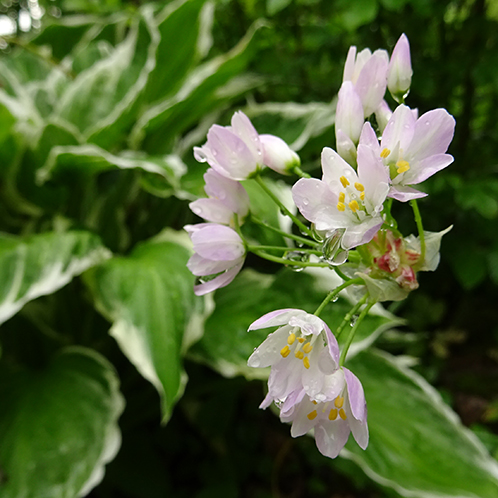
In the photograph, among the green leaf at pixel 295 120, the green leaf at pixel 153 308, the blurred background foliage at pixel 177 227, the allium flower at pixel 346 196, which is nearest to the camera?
the allium flower at pixel 346 196

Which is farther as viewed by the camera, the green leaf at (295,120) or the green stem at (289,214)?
the green leaf at (295,120)

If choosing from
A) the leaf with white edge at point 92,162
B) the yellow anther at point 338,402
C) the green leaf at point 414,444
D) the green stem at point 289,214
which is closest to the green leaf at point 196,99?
the leaf with white edge at point 92,162

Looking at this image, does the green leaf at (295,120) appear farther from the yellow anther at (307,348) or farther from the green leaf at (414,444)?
the yellow anther at (307,348)

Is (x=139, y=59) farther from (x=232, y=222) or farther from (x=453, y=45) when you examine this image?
(x=232, y=222)

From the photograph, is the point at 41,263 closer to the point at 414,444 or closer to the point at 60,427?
the point at 60,427

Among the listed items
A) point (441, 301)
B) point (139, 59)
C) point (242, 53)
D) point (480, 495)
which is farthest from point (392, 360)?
point (139, 59)

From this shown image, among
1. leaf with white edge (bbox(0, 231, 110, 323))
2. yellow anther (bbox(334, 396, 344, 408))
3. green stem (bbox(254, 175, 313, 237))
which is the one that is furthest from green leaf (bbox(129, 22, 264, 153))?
yellow anther (bbox(334, 396, 344, 408))
